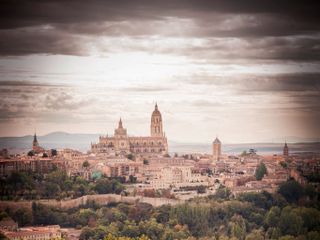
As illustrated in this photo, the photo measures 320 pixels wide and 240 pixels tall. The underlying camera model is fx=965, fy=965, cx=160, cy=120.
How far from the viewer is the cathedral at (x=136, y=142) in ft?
66.0

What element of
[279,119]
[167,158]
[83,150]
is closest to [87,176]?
[83,150]

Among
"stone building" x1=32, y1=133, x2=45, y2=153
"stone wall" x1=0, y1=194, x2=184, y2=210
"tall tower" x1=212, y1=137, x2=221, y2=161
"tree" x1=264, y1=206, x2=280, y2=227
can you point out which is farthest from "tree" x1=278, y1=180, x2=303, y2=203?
"stone building" x1=32, y1=133, x2=45, y2=153

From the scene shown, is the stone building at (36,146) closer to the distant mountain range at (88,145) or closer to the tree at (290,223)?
the distant mountain range at (88,145)

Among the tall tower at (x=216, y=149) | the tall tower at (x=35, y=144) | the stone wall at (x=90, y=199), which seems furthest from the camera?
the tall tower at (x=216, y=149)

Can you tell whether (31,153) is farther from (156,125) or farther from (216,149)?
(216,149)

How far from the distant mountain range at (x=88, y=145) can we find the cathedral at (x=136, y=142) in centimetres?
30

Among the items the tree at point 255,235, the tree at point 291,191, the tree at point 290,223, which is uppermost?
the tree at point 291,191

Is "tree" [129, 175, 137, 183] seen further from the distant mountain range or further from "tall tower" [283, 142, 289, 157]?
"tall tower" [283, 142, 289, 157]

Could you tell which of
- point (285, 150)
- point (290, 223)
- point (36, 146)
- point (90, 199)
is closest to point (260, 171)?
point (285, 150)

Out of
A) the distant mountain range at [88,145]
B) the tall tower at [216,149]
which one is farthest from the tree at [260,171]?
the tall tower at [216,149]

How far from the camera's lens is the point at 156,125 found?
2019 cm

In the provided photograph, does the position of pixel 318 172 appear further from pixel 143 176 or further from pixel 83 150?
pixel 83 150

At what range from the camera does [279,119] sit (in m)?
17.9

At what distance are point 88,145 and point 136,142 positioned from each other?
7.16 ft
